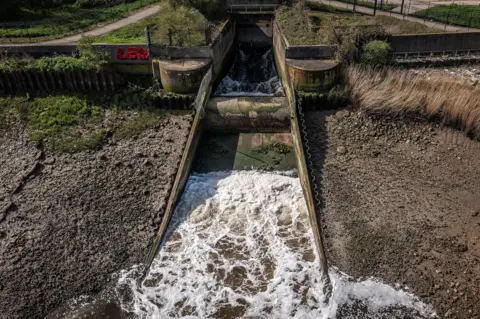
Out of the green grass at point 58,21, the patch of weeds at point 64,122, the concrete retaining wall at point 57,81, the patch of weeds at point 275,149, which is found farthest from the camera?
the green grass at point 58,21

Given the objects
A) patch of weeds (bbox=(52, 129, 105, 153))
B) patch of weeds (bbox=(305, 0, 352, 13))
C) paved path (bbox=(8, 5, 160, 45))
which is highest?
patch of weeds (bbox=(305, 0, 352, 13))

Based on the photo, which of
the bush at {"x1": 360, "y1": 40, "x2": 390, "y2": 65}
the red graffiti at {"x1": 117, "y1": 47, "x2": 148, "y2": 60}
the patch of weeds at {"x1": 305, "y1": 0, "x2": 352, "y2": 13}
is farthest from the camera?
the patch of weeds at {"x1": 305, "y1": 0, "x2": 352, "y2": 13}

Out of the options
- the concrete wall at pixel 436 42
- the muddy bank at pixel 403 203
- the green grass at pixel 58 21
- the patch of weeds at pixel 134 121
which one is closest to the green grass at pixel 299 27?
the concrete wall at pixel 436 42

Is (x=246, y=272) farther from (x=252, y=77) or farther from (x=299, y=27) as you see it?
(x=299, y=27)

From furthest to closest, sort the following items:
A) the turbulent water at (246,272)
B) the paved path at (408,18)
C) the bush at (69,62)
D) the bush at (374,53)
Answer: the paved path at (408,18)
the bush at (374,53)
the bush at (69,62)
the turbulent water at (246,272)

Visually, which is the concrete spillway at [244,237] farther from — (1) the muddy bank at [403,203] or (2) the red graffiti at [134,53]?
(2) the red graffiti at [134,53]

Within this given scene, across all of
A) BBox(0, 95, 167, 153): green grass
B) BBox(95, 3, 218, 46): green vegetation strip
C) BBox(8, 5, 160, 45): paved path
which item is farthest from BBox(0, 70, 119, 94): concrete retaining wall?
BBox(8, 5, 160, 45): paved path

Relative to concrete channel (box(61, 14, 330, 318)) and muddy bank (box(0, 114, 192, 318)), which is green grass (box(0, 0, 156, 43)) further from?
concrete channel (box(61, 14, 330, 318))
